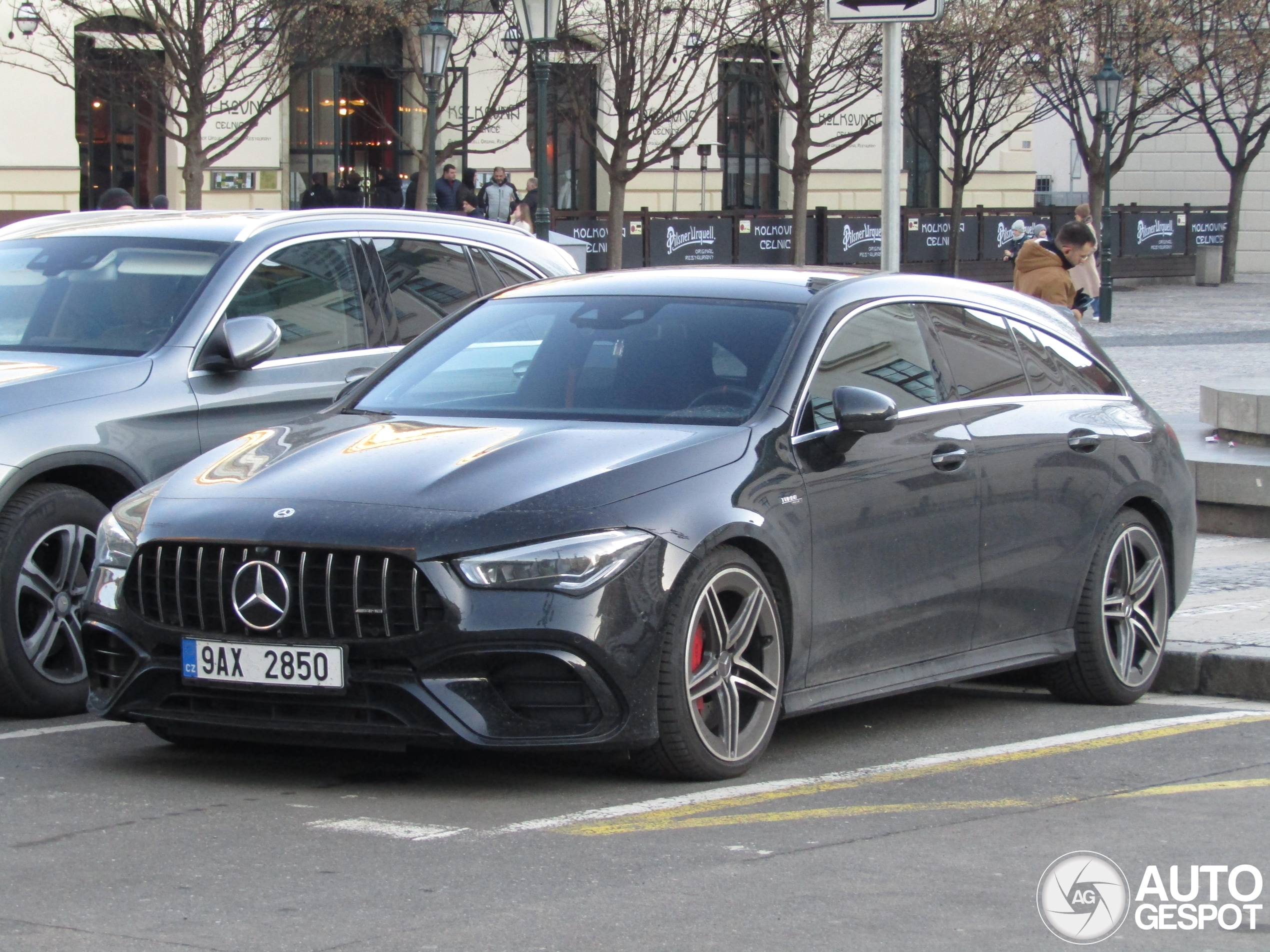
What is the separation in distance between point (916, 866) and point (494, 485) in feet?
5.27

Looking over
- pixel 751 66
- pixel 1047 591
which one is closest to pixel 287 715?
pixel 1047 591

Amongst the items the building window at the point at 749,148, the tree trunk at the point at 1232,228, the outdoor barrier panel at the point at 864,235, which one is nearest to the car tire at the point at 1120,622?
the outdoor barrier panel at the point at 864,235

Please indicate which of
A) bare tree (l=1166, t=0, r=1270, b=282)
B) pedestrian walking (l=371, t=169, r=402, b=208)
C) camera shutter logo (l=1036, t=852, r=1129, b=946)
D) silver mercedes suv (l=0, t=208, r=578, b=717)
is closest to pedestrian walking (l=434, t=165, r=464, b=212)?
pedestrian walking (l=371, t=169, r=402, b=208)

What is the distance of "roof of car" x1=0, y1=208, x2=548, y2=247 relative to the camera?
27.2ft

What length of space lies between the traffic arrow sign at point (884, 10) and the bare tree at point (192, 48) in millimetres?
23807

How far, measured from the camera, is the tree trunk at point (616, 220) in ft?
122

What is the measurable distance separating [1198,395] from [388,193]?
23.0 m

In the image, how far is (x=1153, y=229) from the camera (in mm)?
48344

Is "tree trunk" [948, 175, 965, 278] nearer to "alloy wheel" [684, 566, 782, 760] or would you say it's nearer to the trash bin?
the trash bin

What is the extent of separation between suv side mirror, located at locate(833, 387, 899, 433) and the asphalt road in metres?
1.06

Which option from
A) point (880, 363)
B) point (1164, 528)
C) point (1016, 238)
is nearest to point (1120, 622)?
point (1164, 528)

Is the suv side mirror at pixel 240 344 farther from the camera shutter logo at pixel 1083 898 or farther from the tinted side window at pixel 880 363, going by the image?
the camera shutter logo at pixel 1083 898

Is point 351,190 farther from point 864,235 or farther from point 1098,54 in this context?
point 1098,54

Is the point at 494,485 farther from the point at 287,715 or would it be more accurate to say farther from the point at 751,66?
the point at 751,66
